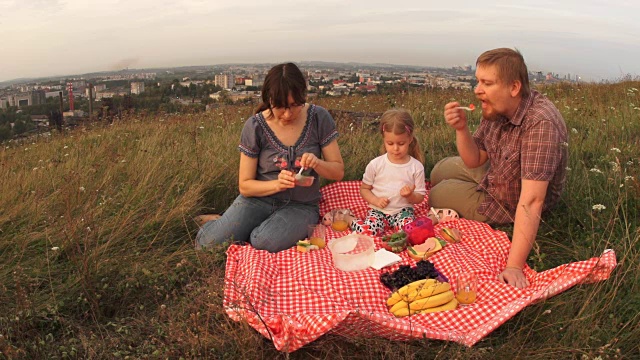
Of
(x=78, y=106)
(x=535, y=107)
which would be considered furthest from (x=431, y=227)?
(x=78, y=106)

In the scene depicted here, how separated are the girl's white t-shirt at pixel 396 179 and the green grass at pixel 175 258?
83 cm

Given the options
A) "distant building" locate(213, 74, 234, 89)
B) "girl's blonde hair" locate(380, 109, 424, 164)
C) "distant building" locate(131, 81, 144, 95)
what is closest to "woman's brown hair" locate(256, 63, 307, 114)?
Result: "girl's blonde hair" locate(380, 109, 424, 164)

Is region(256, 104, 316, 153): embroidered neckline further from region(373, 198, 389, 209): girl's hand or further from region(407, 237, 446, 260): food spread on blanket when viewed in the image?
region(407, 237, 446, 260): food spread on blanket

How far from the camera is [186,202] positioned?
13.7ft

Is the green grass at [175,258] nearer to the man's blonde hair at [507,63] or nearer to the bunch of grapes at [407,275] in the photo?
the bunch of grapes at [407,275]

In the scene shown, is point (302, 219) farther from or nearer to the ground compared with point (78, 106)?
nearer to the ground

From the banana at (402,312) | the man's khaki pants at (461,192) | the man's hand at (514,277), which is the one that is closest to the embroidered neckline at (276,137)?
the man's khaki pants at (461,192)

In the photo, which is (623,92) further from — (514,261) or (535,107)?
(514,261)

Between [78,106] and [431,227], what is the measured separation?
8.33 m

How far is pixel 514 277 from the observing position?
3277 millimetres

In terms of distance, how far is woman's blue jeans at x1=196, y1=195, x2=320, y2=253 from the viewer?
3.94m

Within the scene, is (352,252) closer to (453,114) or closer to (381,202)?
(381,202)

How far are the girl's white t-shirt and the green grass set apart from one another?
32.6 inches

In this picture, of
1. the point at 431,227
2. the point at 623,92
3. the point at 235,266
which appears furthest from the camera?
the point at 623,92
